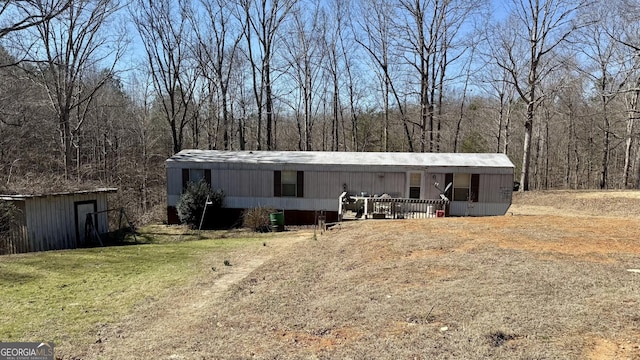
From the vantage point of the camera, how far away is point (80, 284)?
26.1 ft

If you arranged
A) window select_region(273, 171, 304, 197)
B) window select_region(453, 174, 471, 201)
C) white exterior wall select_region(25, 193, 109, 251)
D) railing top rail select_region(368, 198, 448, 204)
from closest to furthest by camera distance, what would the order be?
1. white exterior wall select_region(25, 193, 109, 251)
2. railing top rail select_region(368, 198, 448, 204)
3. window select_region(453, 174, 471, 201)
4. window select_region(273, 171, 304, 197)

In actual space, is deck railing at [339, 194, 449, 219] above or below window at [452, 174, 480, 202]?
below

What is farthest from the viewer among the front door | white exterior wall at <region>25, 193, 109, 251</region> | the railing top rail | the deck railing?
the railing top rail

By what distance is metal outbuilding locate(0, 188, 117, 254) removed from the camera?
42.1 ft

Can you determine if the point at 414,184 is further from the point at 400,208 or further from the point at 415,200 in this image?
the point at 400,208

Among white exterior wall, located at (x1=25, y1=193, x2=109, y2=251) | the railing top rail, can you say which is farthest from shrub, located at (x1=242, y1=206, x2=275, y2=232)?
Answer: white exterior wall, located at (x1=25, y1=193, x2=109, y2=251)

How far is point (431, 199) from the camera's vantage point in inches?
677

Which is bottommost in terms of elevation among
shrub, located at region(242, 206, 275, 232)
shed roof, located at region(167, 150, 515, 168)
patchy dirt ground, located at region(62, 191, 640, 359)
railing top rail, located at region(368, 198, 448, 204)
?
shrub, located at region(242, 206, 275, 232)

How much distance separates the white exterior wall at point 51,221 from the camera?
12969 millimetres

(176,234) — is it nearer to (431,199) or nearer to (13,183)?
(13,183)

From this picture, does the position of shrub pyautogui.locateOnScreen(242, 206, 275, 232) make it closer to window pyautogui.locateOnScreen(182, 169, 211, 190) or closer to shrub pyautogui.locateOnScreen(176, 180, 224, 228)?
shrub pyautogui.locateOnScreen(176, 180, 224, 228)

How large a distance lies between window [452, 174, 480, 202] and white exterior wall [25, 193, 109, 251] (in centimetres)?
1544

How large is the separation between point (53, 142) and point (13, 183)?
46.8 feet

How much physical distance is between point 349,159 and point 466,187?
5544 millimetres
